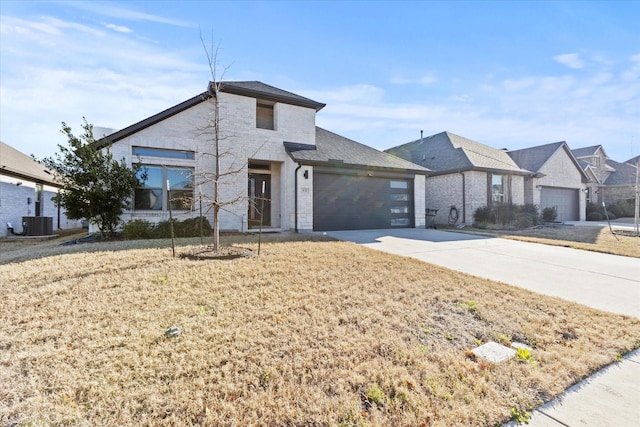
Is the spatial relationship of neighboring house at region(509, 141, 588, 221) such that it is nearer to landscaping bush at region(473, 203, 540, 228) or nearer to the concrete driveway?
landscaping bush at region(473, 203, 540, 228)

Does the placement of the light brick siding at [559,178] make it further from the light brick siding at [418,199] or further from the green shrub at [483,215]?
the light brick siding at [418,199]

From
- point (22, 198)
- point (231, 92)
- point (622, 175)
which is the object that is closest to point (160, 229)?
point (231, 92)

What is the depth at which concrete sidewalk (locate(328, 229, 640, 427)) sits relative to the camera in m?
2.31

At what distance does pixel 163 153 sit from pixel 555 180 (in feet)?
86.3

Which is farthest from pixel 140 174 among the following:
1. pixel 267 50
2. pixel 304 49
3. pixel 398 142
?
pixel 398 142

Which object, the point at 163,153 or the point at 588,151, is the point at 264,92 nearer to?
the point at 163,153

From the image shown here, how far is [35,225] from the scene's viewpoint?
1208 cm

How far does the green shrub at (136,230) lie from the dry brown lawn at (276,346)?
13.2ft

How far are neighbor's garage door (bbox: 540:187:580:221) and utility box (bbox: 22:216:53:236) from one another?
29.8 meters

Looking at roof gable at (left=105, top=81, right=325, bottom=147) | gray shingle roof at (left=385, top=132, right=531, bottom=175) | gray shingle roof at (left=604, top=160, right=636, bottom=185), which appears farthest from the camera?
gray shingle roof at (left=604, top=160, right=636, bottom=185)

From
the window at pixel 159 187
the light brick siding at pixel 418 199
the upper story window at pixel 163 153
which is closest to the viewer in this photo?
the upper story window at pixel 163 153

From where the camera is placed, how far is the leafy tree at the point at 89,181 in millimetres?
8906

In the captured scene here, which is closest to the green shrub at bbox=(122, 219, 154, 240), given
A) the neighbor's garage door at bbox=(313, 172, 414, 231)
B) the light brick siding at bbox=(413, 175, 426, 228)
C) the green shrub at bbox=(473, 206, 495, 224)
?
the neighbor's garage door at bbox=(313, 172, 414, 231)

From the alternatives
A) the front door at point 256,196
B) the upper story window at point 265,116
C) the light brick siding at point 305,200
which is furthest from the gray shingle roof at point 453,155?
the front door at point 256,196
